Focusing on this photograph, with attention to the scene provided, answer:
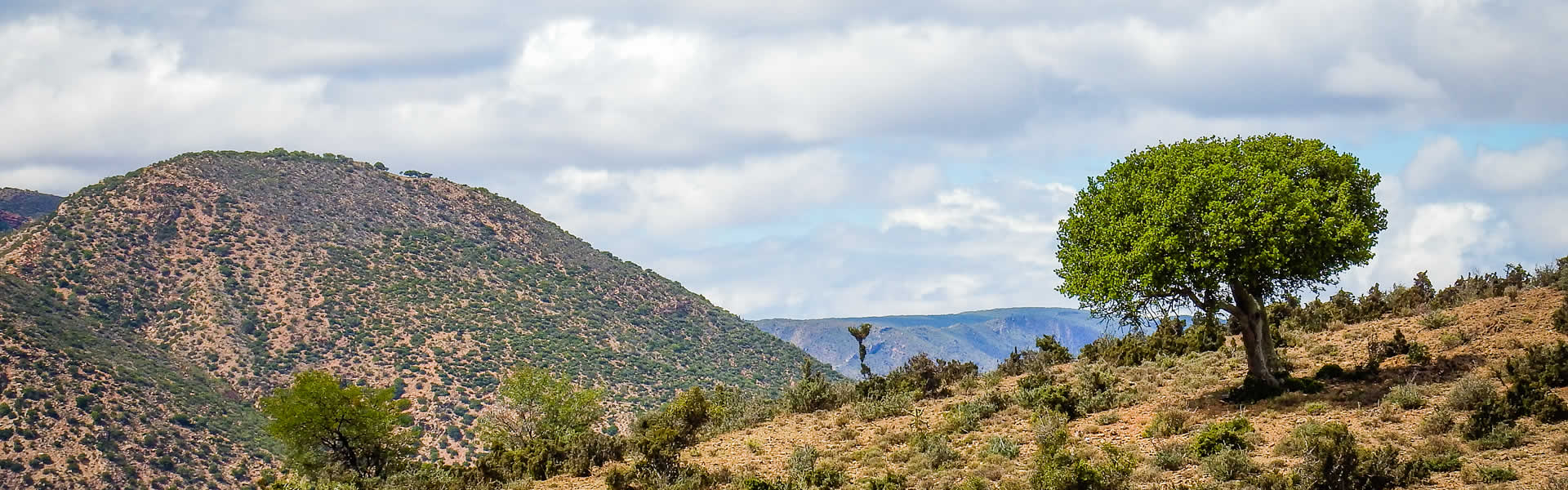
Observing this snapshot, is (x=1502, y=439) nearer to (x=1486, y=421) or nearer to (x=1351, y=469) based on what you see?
(x=1486, y=421)

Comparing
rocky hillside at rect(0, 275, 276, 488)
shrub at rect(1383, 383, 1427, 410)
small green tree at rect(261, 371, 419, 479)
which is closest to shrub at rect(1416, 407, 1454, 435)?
shrub at rect(1383, 383, 1427, 410)

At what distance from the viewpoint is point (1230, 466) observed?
656 inches

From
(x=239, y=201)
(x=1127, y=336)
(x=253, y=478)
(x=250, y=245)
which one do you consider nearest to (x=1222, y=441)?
(x=1127, y=336)

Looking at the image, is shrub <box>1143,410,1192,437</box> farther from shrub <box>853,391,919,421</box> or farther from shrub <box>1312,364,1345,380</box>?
shrub <box>853,391,919,421</box>

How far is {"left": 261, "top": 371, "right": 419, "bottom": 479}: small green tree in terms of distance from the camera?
1315 inches

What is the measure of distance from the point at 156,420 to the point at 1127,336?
58769mm

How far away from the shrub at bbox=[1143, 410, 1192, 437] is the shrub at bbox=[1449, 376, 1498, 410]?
4.53m

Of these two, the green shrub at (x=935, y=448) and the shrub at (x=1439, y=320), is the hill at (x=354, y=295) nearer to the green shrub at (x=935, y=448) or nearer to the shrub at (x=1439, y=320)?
the green shrub at (x=935, y=448)

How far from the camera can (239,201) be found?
102m

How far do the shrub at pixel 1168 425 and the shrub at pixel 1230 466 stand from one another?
9.85 feet

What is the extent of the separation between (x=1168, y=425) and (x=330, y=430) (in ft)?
85.7

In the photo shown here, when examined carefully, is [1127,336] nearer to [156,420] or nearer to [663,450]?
[663,450]

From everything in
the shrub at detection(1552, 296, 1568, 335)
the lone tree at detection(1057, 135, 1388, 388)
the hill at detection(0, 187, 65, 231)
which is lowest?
the shrub at detection(1552, 296, 1568, 335)

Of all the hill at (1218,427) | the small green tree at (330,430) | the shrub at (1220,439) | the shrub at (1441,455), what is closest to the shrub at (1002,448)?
the hill at (1218,427)
